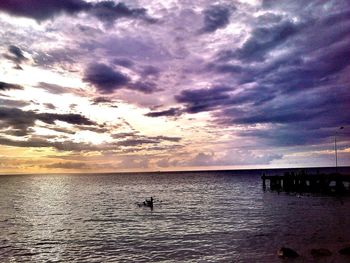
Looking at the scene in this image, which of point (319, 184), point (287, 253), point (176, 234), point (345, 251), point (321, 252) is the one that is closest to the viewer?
point (287, 253)

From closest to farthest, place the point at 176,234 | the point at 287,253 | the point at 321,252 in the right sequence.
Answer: the point at 287,253, the point at 321,252, the point at 176,234

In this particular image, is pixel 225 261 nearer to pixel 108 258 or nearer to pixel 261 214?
pixel 108 258

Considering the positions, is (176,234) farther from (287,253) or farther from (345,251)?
(345,251)

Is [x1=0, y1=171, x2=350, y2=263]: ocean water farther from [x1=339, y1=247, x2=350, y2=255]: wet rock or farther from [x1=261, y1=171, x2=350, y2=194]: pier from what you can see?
[x1=261, y1=171, x2=350, y2=194]: pier

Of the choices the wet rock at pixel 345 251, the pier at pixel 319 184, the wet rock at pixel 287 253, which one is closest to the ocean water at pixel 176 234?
the wet rock at pixel 345 251

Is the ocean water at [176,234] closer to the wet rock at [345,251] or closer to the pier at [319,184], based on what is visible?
the wet rock at [345,251]

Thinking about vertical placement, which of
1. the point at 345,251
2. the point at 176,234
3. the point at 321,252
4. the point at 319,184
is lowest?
the point at 176,234

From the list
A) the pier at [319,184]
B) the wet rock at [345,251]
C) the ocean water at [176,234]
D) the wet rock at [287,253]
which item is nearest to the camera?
the wet rock at [287,253]

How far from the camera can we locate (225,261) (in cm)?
2445

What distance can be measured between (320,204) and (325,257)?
114 ft

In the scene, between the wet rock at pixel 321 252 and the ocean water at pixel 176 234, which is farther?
the ocean water at pixel 176 234

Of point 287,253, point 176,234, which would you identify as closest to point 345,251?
point 287,253

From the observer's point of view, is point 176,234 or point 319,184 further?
point 319,184

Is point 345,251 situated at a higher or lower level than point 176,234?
higher
